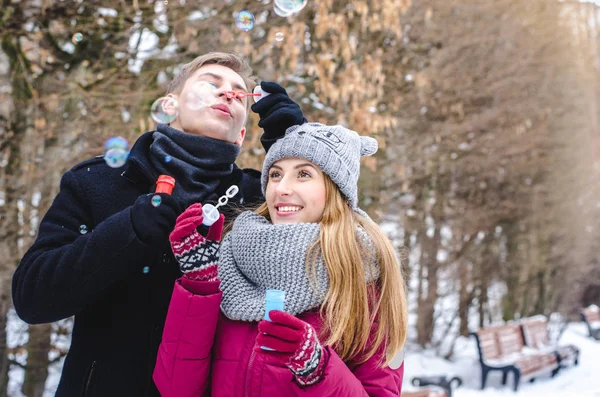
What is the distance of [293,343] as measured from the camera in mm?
1344

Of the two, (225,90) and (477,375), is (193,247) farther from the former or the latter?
(477,375)

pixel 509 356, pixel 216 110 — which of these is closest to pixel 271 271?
pixel 216 110

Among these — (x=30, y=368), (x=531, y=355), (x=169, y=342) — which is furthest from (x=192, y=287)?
(x=531, y=355)

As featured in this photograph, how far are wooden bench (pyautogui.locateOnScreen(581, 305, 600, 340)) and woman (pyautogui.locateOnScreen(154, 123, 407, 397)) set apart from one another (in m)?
11.9

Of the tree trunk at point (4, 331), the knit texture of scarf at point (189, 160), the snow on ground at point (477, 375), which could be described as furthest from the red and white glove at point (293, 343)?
the snow on ground at point (477, 375)

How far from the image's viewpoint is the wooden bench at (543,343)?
29.8ft

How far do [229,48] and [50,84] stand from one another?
57.6 inches

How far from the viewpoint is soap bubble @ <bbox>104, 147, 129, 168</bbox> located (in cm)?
189

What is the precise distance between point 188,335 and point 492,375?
27.2 feet

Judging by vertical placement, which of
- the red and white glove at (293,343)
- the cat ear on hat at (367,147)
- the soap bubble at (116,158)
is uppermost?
the cat ear on hat at (367,147)

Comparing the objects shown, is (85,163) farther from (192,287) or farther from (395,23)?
(395,23)

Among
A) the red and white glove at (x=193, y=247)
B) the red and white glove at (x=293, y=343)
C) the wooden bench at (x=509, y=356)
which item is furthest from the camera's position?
the wooden bench at (x=509, y=356)

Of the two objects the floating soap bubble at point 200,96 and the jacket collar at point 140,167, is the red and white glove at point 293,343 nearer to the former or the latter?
the jacket collar at point 140,167

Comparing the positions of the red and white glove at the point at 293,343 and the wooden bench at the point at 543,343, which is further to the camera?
the wooden bench at the point at 543,343
